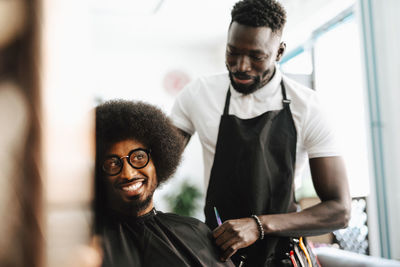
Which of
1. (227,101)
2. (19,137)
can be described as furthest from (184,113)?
(19,137)

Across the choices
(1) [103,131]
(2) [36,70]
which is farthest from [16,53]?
(1) [103,131]

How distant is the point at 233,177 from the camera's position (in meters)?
1.30

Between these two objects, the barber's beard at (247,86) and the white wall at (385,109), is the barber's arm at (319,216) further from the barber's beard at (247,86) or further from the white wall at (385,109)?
the white wall at (385,109)

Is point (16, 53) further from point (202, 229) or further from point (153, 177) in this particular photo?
point (202, 229)

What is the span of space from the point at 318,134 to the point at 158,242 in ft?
2.13

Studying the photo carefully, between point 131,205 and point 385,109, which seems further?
point 385,109

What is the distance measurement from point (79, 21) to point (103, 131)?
901 millimetres

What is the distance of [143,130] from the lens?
3.69 feet

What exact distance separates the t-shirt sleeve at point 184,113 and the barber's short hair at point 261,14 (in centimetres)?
37

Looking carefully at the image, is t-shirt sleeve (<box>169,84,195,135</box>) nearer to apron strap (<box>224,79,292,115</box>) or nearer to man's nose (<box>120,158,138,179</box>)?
apron strap (<box>224,79,292,115</box>)

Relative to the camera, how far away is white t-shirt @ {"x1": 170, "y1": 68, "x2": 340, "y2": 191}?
135cm

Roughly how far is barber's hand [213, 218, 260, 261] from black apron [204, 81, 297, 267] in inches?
5.5

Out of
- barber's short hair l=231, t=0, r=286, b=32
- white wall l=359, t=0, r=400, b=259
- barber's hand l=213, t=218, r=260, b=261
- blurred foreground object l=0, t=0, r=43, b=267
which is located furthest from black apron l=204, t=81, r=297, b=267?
white wall l=359, t=0, r=400, b=259

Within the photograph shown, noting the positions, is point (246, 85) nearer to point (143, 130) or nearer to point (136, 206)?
point (143, 130)
